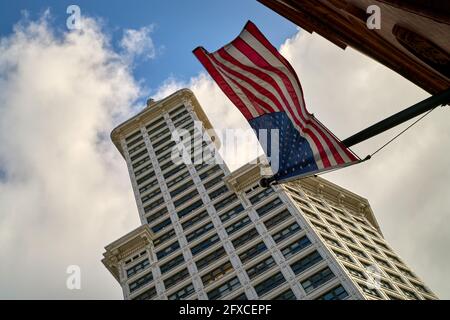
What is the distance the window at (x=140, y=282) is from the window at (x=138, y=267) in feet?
5.44

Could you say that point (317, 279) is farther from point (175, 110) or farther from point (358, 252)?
point (175, 110)

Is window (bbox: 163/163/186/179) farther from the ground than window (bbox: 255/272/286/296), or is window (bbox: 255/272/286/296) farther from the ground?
window (bbox: 163/163/186/179)

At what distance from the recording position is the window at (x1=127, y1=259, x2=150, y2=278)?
178ft

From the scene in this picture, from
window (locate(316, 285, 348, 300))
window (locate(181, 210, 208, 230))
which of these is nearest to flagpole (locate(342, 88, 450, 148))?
window (locate(316, 285, 348, 300))

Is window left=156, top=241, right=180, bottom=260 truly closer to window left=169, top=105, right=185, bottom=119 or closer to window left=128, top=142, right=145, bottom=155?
window left=128, top=142, right=145, bottom=155

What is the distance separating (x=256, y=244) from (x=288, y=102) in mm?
37977

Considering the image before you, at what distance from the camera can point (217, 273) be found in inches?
1849

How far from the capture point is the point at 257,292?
139 ft

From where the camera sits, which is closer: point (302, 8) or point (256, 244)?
point (302, 8)

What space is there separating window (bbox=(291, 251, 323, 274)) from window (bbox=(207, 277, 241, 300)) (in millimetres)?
5570

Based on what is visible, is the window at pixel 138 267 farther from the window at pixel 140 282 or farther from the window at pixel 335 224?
the window at pixel 335 224
